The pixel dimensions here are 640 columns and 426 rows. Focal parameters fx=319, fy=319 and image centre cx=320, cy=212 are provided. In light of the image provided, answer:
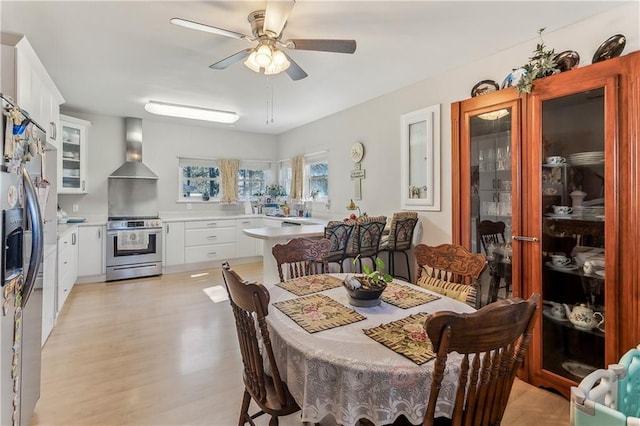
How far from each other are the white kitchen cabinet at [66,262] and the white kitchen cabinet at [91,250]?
0.58 feet

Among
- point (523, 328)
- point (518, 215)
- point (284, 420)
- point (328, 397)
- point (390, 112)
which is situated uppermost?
point (390, 112)

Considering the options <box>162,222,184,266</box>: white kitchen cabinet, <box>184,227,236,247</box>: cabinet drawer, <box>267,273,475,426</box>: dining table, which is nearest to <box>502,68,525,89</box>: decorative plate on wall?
<box>267,273,475,426</box>: dining table

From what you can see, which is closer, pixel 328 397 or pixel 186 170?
pixel 328 397

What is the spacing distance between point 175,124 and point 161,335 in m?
4.19

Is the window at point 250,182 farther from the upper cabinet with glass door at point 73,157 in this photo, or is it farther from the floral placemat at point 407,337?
the floral placemat at point 407,337

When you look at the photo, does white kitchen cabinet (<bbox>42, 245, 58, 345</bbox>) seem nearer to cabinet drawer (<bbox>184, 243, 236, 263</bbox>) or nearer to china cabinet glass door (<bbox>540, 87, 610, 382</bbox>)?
cabinet drawer (<bbox>184, 243, 236, 263</bbox>)

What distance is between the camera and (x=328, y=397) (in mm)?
1140

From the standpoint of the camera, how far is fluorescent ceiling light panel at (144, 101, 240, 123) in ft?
14.5

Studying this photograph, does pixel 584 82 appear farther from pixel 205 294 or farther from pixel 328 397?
pixel 205 294

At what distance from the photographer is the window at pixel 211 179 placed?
20.1ft

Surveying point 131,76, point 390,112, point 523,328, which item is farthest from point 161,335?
point 390,112

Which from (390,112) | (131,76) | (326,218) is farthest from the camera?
(326,218)

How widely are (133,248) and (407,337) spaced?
16.3 feet

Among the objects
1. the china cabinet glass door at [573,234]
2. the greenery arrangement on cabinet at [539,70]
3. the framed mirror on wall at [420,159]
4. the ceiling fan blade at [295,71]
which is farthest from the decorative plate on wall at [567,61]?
the ceiling fan blade at [295,71]
